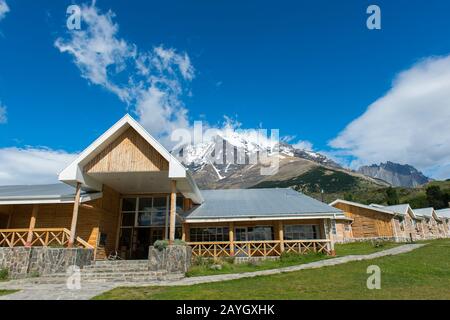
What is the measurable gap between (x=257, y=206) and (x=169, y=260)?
26.2 ft

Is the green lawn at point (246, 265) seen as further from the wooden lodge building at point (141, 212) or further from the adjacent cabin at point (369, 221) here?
the adjacent cabin at point (369, 221)

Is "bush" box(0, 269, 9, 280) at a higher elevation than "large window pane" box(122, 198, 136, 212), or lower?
lower

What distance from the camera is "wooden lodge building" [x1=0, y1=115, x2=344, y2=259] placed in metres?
15.0

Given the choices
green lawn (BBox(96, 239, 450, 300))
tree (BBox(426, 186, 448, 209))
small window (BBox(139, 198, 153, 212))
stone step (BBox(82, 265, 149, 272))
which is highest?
tree (BBox(426, 186, 448, 209))

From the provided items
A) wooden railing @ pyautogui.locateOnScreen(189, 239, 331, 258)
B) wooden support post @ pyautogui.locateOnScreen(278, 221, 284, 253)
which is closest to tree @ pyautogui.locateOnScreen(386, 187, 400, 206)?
wooden railing @ pyautogui.locateOnScreen(189, 239, 331, 258)

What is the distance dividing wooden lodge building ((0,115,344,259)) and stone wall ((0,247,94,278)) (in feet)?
3.25

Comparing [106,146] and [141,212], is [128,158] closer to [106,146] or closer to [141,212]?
[106,146]

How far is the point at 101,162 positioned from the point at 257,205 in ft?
31.9

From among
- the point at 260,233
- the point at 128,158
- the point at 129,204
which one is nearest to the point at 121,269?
the point at 128,158

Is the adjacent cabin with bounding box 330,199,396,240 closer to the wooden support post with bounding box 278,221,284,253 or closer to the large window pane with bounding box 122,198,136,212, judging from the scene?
the wooden support post with bounding box 278,221,284,253

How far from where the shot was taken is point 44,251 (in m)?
13.1

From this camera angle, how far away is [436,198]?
209 feet
